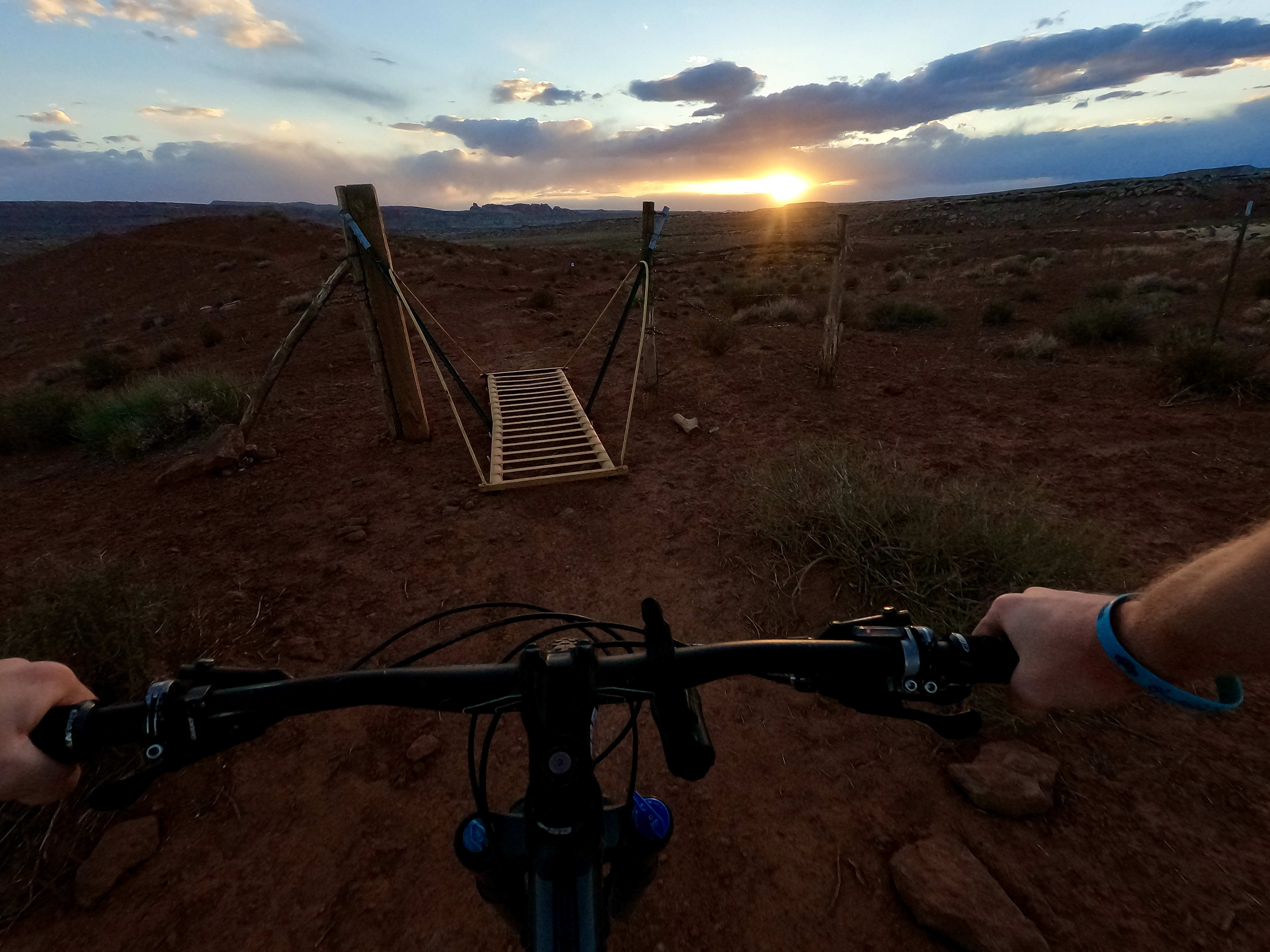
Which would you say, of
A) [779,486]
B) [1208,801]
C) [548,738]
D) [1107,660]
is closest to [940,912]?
[1208,801]

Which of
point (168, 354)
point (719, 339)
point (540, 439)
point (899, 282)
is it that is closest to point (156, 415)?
point (540, 439)

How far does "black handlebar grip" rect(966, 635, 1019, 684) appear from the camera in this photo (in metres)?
0.93

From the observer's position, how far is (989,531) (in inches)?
111

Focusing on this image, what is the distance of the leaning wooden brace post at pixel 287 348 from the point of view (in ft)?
14.5

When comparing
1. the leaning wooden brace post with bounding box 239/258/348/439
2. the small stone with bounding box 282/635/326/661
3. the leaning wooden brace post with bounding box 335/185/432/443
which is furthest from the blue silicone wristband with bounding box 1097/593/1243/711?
the leaning wooden brace post with bounding box 239/258/348/439

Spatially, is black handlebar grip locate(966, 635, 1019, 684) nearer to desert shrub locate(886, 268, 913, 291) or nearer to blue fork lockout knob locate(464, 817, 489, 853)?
blue fork lockout knob locate(464, 817, 489, 853)

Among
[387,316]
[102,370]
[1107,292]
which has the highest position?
[387,316]

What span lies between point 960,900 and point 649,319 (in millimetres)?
4661

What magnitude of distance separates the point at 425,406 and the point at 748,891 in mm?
5572

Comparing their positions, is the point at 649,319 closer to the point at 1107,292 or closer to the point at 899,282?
the point at 1107,292

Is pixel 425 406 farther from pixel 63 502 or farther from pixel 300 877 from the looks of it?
pixel 300 877

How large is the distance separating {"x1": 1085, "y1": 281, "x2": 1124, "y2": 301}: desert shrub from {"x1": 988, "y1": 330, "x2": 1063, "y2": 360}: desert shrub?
3508 millimetres

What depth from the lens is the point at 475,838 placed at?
1.06 m

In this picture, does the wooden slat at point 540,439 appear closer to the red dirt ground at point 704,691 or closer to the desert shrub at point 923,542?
the red dirt ground at point 704,691
